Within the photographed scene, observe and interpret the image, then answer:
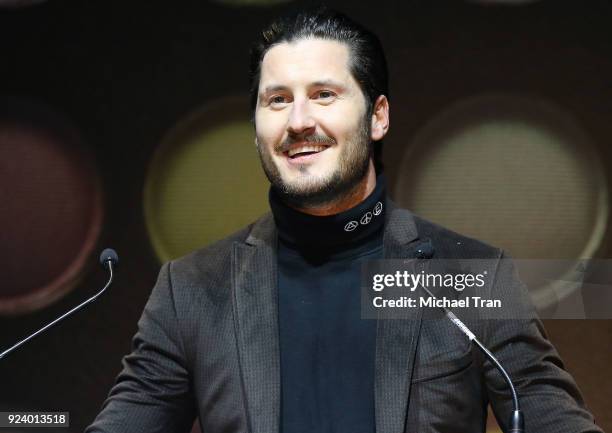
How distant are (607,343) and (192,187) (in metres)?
1.08

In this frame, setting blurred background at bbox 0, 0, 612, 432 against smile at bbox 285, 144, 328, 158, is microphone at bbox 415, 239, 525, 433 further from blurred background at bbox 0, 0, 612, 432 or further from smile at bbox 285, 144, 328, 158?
blurred background at bbox 0, 0, 612, 432

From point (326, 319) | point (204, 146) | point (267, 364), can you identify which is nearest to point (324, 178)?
point (326, 319)

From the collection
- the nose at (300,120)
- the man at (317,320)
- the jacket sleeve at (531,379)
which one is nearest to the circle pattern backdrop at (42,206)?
the man at (317,320)

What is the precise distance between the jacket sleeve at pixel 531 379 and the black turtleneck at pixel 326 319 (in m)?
0.23

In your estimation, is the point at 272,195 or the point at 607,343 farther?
the point at 607,343

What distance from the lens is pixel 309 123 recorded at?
190 centimetres

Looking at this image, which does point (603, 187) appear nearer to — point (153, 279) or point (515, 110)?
point (515, 110)

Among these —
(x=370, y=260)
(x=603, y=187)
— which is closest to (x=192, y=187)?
(x=370, y=260)

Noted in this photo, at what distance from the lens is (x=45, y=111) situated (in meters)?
2.52

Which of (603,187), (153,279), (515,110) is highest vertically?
(515,110)

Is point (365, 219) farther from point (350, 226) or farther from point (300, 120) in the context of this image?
point (300, 120)

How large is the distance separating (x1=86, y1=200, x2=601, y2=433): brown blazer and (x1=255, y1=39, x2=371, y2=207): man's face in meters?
0.16

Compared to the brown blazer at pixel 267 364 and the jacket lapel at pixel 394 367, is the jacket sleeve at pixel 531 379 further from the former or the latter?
the jacket lapel at pixel 394 367

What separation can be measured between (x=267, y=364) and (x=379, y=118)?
61 cm
